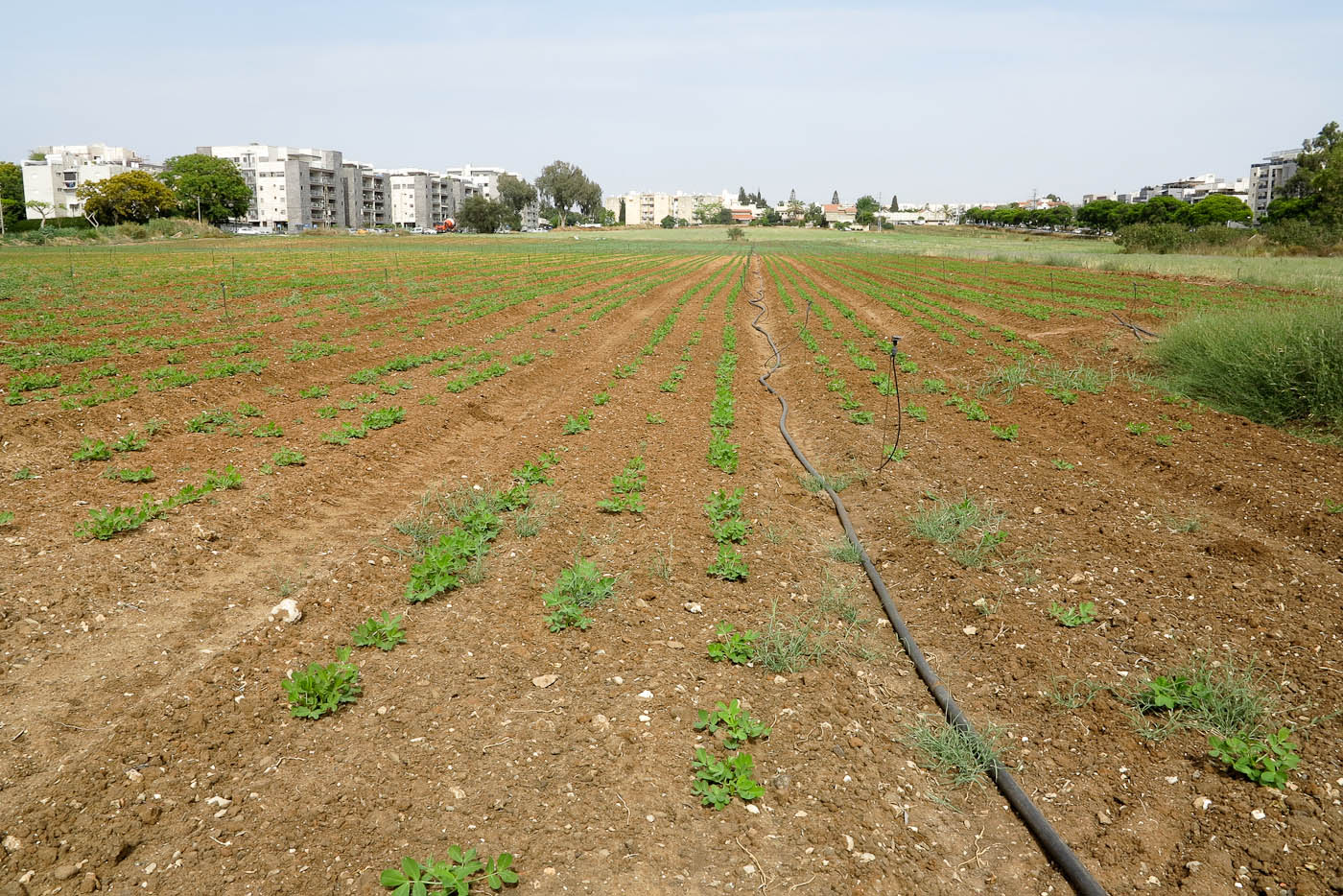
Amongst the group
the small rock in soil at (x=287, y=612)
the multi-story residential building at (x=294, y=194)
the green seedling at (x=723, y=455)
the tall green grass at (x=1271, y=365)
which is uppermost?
the multi-story residential building at (x=294, y=194)

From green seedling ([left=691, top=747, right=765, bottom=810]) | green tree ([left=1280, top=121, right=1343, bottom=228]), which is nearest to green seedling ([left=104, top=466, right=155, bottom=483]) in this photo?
green seedling ([left=691, top=747, right=765, bottom=810])

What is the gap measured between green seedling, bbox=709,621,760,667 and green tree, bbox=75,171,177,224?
99.9 m

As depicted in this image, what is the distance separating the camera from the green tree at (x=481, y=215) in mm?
111625

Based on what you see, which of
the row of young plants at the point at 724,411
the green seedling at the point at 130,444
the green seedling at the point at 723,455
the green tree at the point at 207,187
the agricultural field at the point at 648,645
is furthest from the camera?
the green tree at the point at 207,187

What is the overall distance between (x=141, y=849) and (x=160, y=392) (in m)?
9.24

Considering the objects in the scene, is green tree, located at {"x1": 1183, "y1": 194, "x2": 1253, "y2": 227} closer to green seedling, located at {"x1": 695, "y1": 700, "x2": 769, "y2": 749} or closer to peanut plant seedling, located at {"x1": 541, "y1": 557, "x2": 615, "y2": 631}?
peanut plant seedling, located at {"x1": 541, "y1": 557, "x2": 615, "y2": 631}

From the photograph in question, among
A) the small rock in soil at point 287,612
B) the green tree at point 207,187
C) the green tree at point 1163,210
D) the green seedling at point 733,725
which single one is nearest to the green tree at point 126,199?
the green tree at point 207,187

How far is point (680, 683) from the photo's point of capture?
4531 mm

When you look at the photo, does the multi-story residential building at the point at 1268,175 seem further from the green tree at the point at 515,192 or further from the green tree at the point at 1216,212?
the green tree at the point at 515,192

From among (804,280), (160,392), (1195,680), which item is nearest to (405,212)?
(804,280)

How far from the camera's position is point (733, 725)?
4016 millimetres

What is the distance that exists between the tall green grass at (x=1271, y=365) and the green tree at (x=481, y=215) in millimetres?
110201

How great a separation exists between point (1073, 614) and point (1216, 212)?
113397 millimetres

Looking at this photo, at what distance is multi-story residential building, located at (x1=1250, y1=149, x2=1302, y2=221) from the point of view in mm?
162375
